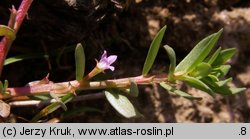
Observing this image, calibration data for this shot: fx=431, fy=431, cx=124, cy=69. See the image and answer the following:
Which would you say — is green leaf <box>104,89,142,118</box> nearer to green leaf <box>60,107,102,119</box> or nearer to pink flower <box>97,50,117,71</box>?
pink flower <box>97,50,117,71</box>

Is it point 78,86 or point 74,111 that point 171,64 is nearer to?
point 78,86

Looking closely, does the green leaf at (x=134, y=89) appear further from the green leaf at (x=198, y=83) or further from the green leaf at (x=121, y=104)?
the green leaf at (x=198, y=83)

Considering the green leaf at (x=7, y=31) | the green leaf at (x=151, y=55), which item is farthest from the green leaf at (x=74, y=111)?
the green leaf at (x=7, y=31)

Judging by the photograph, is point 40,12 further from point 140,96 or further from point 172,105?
point 172,105

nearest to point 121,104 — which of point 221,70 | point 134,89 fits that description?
point 134,89

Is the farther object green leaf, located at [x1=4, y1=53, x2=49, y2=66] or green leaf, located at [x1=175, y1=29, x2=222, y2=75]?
green leaf, located at [x1=4, y1=53, x2=49, y2=66]

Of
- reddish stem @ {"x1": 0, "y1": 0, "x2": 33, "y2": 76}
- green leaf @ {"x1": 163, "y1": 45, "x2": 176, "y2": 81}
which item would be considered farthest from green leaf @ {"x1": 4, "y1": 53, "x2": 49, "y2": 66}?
green leaf @ {"x1": 163, "y1": 45, "x2": 176, "y2": 81}
